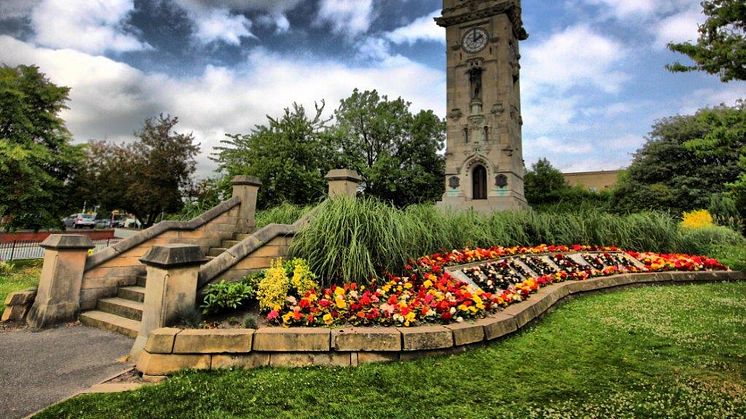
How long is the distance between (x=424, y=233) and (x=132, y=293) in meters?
4.40

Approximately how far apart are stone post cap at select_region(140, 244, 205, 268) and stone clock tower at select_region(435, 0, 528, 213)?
1668cm

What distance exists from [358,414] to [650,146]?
2772 cm

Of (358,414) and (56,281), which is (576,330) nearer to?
(358,414)

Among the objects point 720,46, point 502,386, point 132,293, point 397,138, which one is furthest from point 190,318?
point 397,138

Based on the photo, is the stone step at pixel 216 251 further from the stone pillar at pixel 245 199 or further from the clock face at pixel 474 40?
the clock face at pixel 474 40

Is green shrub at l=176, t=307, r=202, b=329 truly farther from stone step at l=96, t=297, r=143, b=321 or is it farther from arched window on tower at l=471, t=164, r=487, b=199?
arched window on tower at l=471, t=164, r=487, b=199

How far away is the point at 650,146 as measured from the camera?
74.0 ft

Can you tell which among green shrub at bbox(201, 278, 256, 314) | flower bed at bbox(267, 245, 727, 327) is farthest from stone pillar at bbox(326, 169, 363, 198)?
green shrub at bbox(201, 278, 256, 314)

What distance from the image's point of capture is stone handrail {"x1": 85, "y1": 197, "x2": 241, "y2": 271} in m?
4.99

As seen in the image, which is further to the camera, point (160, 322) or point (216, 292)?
point (216, 292)

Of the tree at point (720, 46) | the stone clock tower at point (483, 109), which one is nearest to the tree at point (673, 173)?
the stone clock tower at point (483, 109)

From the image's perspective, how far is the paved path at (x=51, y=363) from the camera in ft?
8.30

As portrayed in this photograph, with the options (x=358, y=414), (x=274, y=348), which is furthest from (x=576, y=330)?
(x=274, y=348)

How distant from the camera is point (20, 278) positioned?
815 centimetres
